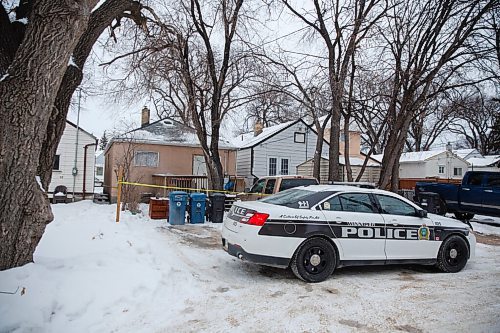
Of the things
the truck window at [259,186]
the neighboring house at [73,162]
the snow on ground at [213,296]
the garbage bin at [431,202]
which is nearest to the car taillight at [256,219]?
the snow on ground at [213,296]

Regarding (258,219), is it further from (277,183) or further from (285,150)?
(285,150)

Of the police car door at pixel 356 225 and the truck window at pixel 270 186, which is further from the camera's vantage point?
the truck window at pixel 270 186

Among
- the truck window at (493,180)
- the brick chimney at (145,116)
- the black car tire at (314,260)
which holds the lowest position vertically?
the black car tire at (314,260)

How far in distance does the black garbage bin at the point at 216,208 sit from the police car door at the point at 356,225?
6763mm

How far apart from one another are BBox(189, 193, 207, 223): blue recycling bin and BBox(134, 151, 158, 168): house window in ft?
28.9

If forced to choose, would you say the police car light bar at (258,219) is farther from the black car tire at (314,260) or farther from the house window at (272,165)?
the house window at (272,165)

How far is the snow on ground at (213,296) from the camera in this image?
174 inches

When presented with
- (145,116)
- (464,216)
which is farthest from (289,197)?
(145,116)

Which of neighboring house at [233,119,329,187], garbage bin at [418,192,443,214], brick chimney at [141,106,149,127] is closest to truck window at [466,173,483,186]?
garbage bin at [418,192,443,214]

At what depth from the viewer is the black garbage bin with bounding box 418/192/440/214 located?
48.8 ft

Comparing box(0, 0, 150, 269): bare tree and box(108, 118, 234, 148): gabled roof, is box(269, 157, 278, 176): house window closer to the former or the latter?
box(108, 118, 234, 148): gabled roof

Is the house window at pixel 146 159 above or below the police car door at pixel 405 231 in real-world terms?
above

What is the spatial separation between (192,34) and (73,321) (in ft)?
45.7

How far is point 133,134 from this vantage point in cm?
2072
